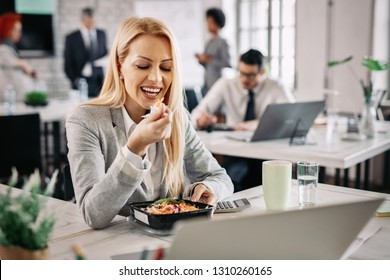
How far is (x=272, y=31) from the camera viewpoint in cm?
525

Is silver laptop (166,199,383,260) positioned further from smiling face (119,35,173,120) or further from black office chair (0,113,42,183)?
black office chair (0,113,42,183)

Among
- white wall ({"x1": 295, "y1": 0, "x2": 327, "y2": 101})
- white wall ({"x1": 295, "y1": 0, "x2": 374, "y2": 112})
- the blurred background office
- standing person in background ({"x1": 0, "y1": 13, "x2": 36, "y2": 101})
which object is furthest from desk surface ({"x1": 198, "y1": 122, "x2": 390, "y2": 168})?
standing person in background ({"x1": 0, "y1": 13, "x2": 36, "y2": 101})

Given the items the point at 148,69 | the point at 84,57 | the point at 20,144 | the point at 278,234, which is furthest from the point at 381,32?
the point at 278,234

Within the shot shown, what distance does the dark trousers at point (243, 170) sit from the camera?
2875 millimetres

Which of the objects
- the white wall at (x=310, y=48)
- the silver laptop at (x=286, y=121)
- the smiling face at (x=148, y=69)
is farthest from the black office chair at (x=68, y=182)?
the white wall at (x=310, y=48)

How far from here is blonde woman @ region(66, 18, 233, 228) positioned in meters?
1.22

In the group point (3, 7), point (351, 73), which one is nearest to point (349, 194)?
point (351, 73)

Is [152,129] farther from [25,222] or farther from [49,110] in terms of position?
[49,110]

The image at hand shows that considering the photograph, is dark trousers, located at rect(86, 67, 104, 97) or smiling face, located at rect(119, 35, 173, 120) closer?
smiling face, located at rect(119, 35, 173, 120)

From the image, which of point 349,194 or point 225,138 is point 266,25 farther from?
point 349,194

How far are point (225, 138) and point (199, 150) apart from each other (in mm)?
1007

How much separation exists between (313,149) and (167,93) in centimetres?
103

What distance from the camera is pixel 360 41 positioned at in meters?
4.27

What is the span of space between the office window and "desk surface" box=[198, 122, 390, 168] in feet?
7.20
